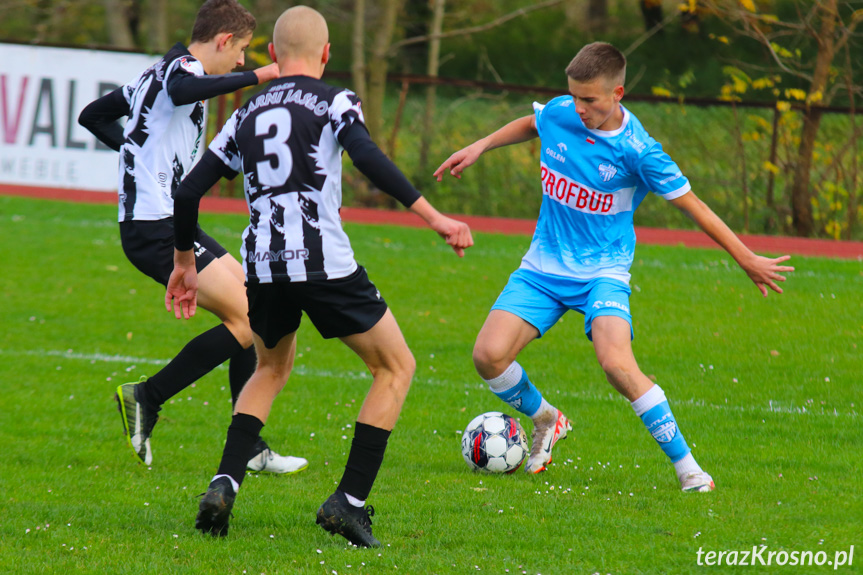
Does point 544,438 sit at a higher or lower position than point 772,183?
lower

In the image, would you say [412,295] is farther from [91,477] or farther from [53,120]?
[53,120]

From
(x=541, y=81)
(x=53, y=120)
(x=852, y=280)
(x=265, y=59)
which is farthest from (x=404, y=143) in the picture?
(x=541, y=81)

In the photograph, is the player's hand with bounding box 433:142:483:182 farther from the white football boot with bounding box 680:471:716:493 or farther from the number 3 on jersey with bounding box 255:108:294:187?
the white football boot with bounding box 680:471:716:493

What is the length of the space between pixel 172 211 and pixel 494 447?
2.09 meters

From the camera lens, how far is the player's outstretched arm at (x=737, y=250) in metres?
4.42

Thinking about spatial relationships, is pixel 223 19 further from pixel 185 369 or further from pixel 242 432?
pixel 242 432

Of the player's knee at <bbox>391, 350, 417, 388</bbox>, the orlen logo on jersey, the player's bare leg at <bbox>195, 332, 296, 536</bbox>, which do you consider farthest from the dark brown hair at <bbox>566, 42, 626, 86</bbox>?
the player's bare leg at <bbox>195, 332, 296, 536</bbox>

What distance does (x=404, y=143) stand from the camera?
56.9ft

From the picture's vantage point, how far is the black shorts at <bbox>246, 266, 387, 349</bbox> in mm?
3934

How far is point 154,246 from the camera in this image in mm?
5254

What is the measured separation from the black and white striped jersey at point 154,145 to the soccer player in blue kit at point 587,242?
1.37 m

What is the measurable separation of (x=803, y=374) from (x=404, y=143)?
432 inches

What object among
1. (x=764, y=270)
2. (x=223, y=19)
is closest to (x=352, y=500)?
(x=764, y=270)

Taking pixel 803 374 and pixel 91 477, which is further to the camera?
pixel 803 374
